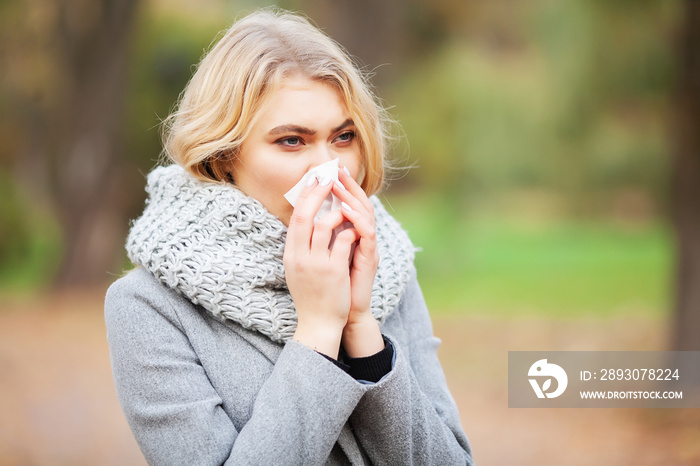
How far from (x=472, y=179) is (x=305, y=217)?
27.1 feet

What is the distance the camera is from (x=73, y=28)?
10.6 metres

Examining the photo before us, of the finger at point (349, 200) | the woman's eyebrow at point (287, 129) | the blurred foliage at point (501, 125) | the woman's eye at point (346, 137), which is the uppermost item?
the blurred foliage at point (501, 125)

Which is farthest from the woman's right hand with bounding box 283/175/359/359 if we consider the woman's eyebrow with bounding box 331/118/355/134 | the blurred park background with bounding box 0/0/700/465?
the blurred park background with bounding box 0/0/700/465

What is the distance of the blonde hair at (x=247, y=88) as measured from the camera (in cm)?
182

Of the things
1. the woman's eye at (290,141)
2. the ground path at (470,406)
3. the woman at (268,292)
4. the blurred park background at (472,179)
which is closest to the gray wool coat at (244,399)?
the woman at (268,292)

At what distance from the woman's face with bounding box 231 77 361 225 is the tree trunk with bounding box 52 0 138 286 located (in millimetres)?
9071

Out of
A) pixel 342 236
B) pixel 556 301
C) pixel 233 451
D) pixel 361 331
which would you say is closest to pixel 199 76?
pixel 342 236

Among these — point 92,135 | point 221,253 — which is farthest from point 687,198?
point 92,135

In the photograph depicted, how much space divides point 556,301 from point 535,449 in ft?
17.2

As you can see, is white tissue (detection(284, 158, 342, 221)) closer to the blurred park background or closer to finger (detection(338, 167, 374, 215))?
finger (detection(338, 167, 374, 215))

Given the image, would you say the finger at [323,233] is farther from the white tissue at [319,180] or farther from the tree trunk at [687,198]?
the tree trunk at [687,198]

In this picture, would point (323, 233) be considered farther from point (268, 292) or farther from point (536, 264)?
point (536, 264)

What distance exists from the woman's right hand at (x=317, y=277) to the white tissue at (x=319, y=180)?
0.06 meters
